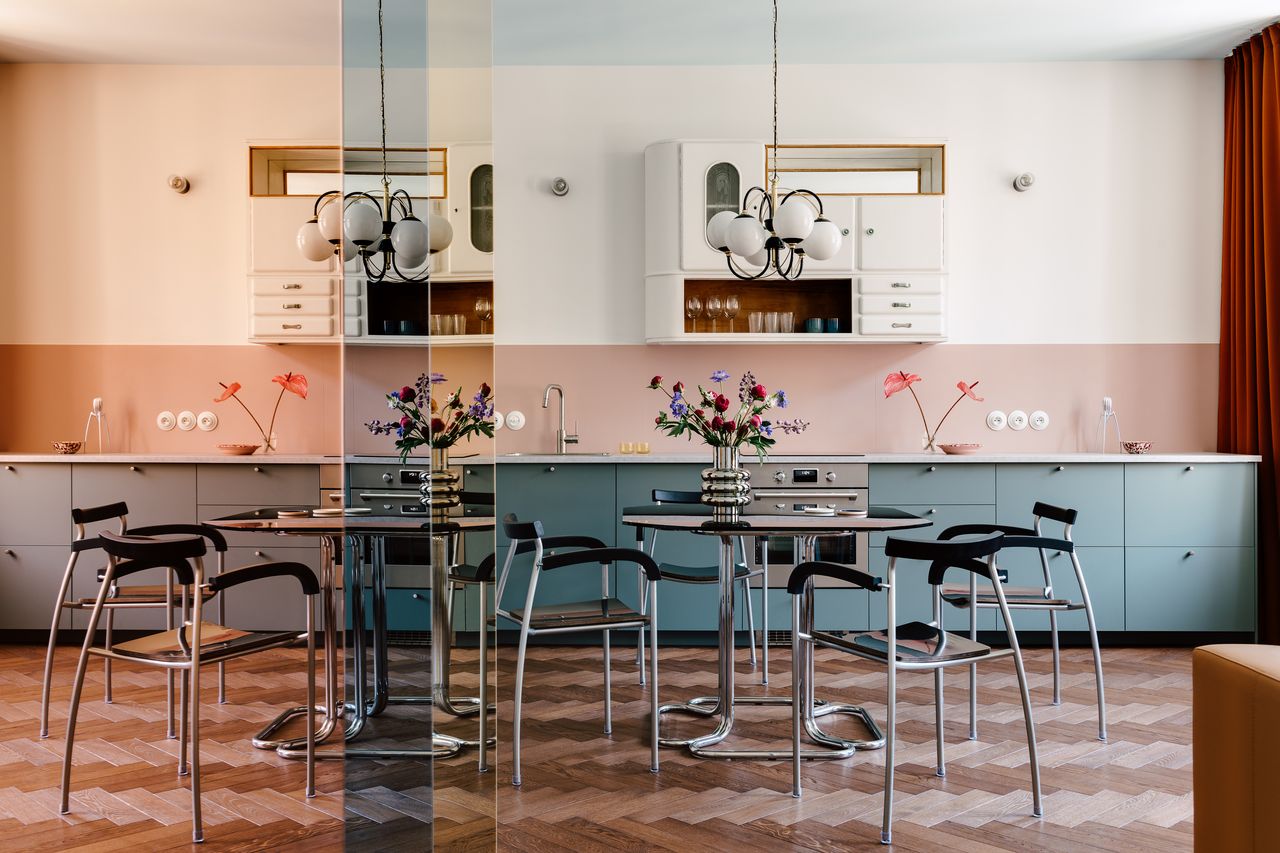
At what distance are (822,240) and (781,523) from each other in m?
1.29

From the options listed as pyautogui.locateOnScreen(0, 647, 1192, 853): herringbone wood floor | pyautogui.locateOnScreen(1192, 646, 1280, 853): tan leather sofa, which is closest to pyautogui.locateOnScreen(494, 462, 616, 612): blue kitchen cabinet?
pyautogui.locateOnScreen(0, 647, 1192, 853): herringbone wood floor

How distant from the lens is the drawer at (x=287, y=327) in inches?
197

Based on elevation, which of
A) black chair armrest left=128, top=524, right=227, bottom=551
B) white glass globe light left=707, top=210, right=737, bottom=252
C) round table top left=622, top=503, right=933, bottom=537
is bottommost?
black chair armrest left=128, top=524, right=227, bottom=551

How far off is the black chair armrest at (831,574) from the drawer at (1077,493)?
2.20 meters

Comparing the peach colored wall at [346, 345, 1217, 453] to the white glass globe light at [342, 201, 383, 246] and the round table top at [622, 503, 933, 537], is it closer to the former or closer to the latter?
the round table top at [622, 503, 933, 537]

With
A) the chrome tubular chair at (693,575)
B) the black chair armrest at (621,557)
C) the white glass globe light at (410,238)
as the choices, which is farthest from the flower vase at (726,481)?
the white glass globe light at (410,238)

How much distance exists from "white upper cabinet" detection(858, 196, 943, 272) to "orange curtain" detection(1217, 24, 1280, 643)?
1578mm

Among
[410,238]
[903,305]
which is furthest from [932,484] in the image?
[410,238]

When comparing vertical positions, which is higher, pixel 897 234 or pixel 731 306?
pixel 897 234

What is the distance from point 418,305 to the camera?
2.71 feet

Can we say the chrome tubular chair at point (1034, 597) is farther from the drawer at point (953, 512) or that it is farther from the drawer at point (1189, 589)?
the drawer at point (1189, 589)

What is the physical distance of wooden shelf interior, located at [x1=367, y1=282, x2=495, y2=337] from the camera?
786 mm

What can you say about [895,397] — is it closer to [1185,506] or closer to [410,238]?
[1185,506]

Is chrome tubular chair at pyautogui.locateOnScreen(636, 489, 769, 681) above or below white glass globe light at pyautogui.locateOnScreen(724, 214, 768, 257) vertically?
below
